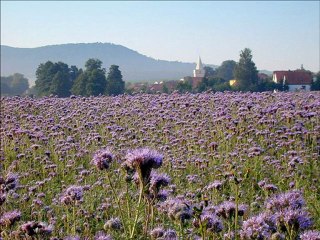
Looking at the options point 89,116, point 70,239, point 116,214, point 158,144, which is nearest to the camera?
point 70,239

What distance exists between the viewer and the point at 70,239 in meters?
3.85

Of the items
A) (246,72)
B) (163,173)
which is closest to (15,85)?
(246,72)

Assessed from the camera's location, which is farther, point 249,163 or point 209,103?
point 209,103

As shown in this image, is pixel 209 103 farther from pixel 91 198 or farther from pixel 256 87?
pixel 256 87

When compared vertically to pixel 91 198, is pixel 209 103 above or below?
above

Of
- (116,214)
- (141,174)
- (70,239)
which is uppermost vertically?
(141,174)

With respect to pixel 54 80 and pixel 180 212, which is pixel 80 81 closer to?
pixel 54 80

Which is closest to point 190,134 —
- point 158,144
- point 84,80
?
point 158,144

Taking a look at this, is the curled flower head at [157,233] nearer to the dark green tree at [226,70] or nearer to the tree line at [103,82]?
the tree line at [103,82]

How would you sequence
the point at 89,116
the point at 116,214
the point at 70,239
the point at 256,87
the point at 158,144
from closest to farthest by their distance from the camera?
1. the point at 70,239
2. the point at 116,214
3. the point at 158,144
4. the point at 89,116
5. the point at 256,87

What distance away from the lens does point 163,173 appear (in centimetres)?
418

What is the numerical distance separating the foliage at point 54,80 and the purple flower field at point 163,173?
111ft

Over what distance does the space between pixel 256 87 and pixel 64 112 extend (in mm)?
34649

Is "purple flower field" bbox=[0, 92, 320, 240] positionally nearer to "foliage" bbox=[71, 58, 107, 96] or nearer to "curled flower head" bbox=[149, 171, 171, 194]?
"curled flower head" bbox=[149, 171, 171, 194]
